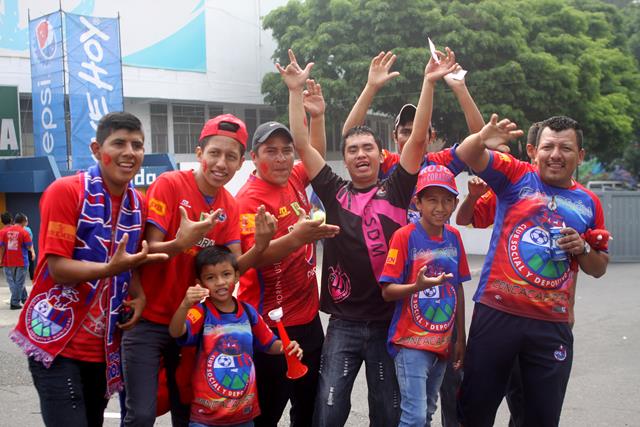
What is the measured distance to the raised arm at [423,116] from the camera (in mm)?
3926

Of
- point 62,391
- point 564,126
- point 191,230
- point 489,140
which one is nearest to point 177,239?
point 191,230

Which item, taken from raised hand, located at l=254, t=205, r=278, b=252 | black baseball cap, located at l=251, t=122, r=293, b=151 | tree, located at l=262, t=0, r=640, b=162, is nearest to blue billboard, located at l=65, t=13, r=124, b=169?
tree, located at l=262, t=0, r=640, b=162

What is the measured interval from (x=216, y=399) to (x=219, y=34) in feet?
73.4

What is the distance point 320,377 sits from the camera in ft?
13.4

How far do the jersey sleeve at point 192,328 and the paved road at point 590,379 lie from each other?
224 centimetres

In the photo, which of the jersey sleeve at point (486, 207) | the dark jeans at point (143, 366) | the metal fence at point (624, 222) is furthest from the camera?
the metal fence at point (624, 222)

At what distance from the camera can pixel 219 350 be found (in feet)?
12.1

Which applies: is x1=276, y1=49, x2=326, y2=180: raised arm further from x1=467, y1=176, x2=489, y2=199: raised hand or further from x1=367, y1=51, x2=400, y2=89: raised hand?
x1=467, y1=176, x2=489, y2=199: raised hand

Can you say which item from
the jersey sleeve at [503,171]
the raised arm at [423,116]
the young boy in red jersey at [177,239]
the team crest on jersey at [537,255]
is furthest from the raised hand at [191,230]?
the team crest on jersey at [537,255]

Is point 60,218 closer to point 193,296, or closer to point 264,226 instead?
point 193,296

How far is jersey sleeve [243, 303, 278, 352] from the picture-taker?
383cm

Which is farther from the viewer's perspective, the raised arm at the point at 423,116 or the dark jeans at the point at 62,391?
the raised arm at the point at 423,116

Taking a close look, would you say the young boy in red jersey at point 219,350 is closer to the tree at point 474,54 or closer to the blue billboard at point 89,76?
the blue billboard at point 89,76

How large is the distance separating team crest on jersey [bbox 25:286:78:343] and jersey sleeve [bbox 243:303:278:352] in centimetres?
95
